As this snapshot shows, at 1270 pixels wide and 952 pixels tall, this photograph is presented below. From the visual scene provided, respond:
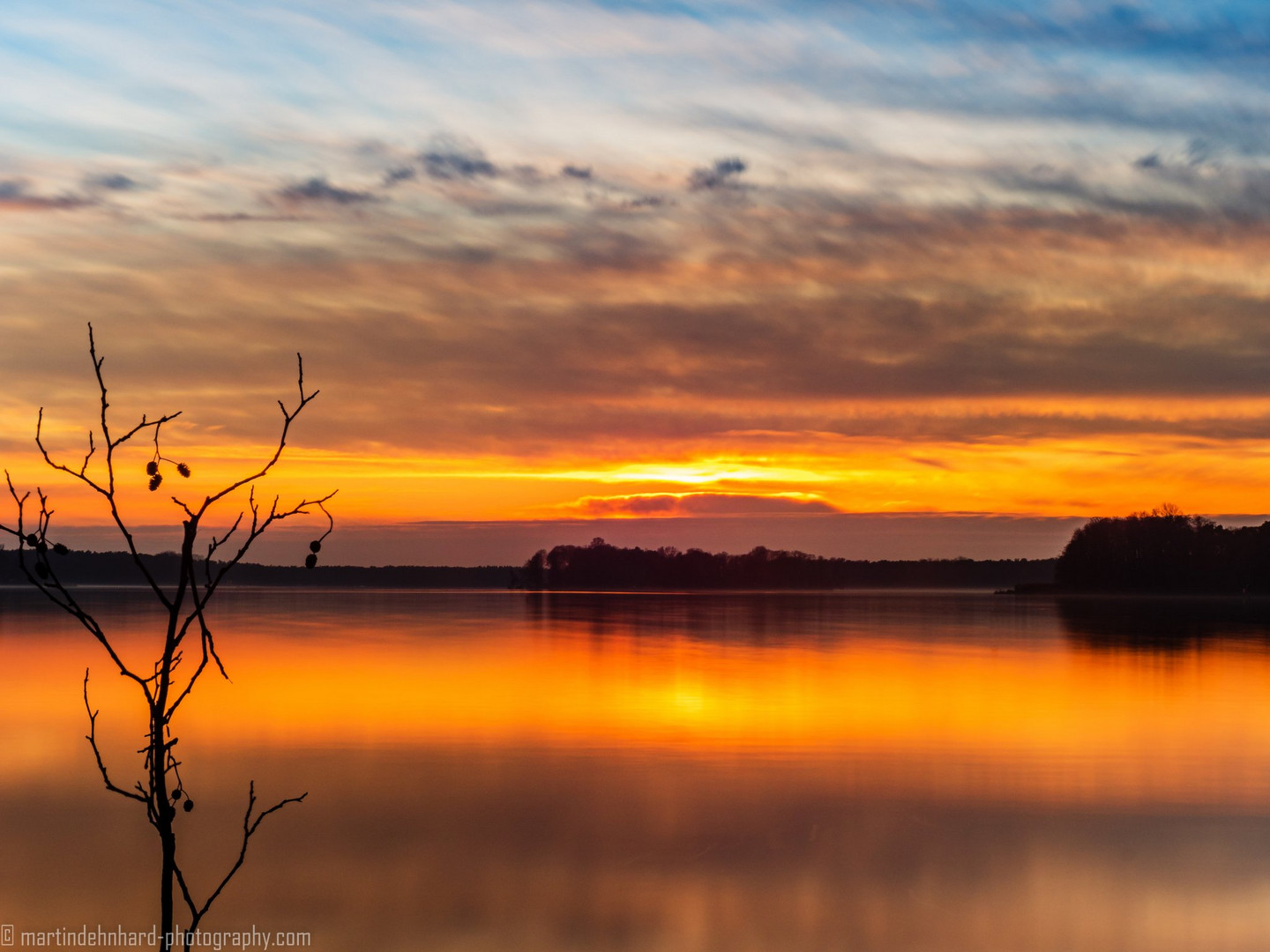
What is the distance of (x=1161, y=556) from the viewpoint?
117875 mm

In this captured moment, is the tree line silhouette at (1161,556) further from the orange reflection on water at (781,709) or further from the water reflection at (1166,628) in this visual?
the orange reflection on water at (781,709)

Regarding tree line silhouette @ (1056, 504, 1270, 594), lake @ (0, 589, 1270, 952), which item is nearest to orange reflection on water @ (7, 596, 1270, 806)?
lake @ (0, 589, 1270, 952)

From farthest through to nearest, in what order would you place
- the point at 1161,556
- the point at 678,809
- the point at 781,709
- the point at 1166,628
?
the point at 1161,556 < the point at 1166,628 < the point at 781,709 < the point at 678,809

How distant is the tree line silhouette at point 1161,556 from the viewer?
117812mm

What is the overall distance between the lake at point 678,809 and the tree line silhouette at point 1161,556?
9897cm

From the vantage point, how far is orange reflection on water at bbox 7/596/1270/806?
14.7 metres

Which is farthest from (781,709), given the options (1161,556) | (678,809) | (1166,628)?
(1161,556)

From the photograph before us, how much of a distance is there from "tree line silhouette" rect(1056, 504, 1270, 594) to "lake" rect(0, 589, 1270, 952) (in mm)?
98966

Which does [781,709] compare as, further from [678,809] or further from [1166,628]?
[1166,628]

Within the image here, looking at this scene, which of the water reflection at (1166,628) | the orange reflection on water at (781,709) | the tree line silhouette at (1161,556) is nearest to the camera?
the orange reflection on water at (781,709)

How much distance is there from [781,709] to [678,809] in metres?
7.97

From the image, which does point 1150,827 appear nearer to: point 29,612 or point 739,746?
point 739,746

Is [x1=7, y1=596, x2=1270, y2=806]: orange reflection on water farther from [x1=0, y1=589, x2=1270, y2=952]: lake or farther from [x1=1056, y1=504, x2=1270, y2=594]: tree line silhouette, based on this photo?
[x1=1056, y1=504, x2=1270, y2=594]: tree line silhouette

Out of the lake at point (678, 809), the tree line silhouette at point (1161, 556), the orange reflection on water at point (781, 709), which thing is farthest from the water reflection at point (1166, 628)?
A: the tree line silhouette at point (1161, 556)
